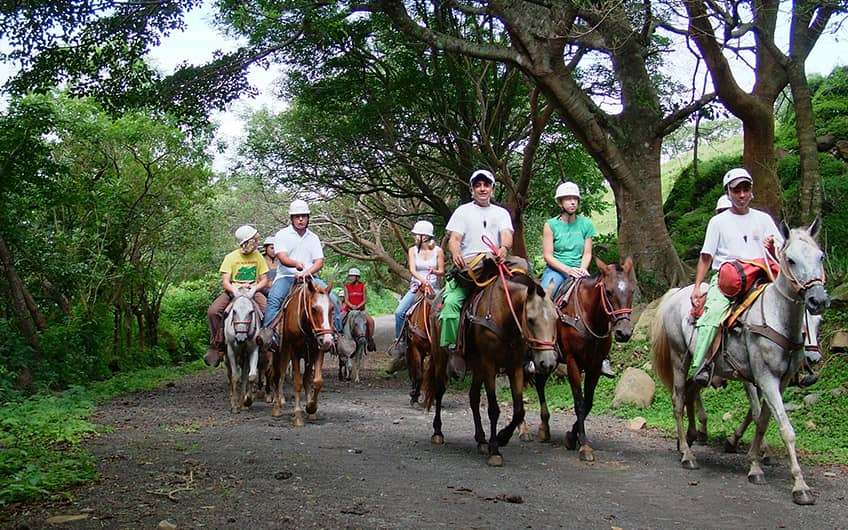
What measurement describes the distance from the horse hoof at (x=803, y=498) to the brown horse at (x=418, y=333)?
6502mm

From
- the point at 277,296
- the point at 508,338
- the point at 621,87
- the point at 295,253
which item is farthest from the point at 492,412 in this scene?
the point at 621,87

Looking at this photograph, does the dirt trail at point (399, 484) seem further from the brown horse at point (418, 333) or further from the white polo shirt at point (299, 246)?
the white polo shirt at point (299, 246)

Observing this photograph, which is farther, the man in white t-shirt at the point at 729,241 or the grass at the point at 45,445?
the man in white t-shirt at the point at 729,241

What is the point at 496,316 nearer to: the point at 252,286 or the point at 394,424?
the point at 394,424

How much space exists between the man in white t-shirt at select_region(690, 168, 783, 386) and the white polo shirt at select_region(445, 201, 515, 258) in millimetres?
2176

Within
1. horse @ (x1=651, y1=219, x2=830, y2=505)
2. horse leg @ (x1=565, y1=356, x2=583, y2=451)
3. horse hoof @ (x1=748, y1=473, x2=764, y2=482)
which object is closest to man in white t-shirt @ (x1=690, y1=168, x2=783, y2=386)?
horse @ (x1=651, y1=219, x2=830, y2=505)

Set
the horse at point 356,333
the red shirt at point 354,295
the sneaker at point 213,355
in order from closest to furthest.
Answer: the sneaker at point 213,355 < the horse at point 356,333 < the red shirt at point 354,295

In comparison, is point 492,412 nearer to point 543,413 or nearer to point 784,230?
point 543,413

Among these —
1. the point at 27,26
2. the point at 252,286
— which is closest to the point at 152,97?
the point at 27,26

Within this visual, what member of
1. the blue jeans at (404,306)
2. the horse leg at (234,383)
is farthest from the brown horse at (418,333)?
the horse leg at (234,383)

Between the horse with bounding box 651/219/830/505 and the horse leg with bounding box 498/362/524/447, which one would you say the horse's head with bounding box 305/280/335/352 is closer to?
the horse leg with bounding box 498/362/524/447

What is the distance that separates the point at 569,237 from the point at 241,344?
16.6ft

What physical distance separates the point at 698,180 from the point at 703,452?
13.9 m

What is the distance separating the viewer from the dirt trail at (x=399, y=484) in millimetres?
5867
